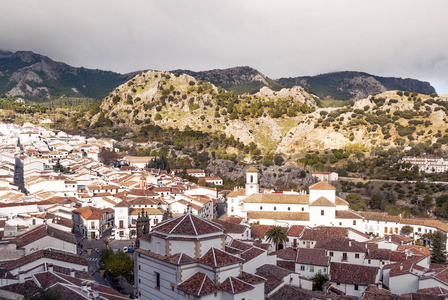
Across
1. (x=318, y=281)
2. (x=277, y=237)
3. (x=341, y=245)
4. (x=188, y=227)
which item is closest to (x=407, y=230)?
(x=341, y=245)

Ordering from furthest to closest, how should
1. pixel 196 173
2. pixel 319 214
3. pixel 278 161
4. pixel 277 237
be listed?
1. pixel 278 161
2. pixel 196 173
3. pixel 319 214
4. pixel 277 237

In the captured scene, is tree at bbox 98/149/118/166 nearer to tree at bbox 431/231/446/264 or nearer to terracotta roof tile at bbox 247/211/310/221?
terracotta roof tile at bbox 247/211/310/221

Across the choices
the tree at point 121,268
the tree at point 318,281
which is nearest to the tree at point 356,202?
the tree at point 318,281

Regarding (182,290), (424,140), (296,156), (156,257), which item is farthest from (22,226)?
(424,140)

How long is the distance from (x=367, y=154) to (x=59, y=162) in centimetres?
5908

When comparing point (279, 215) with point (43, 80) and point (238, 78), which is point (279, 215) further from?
point (43, 80)

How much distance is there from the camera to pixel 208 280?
45.4 ft

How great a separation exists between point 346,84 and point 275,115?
309 ft

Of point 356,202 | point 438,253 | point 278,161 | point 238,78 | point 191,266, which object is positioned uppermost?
point 238,78

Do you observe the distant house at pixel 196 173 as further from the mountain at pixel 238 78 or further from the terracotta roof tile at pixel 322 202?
the mountain at pixel 238 78

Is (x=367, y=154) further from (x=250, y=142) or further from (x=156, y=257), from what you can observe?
(x=156, y=257)

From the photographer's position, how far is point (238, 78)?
18000cm

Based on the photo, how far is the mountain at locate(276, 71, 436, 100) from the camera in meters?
171

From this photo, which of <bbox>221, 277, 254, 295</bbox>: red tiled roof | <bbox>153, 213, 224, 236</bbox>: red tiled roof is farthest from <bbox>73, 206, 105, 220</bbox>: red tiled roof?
<bbox>221, 277, 254, 295</bbox>: red tiled roof
